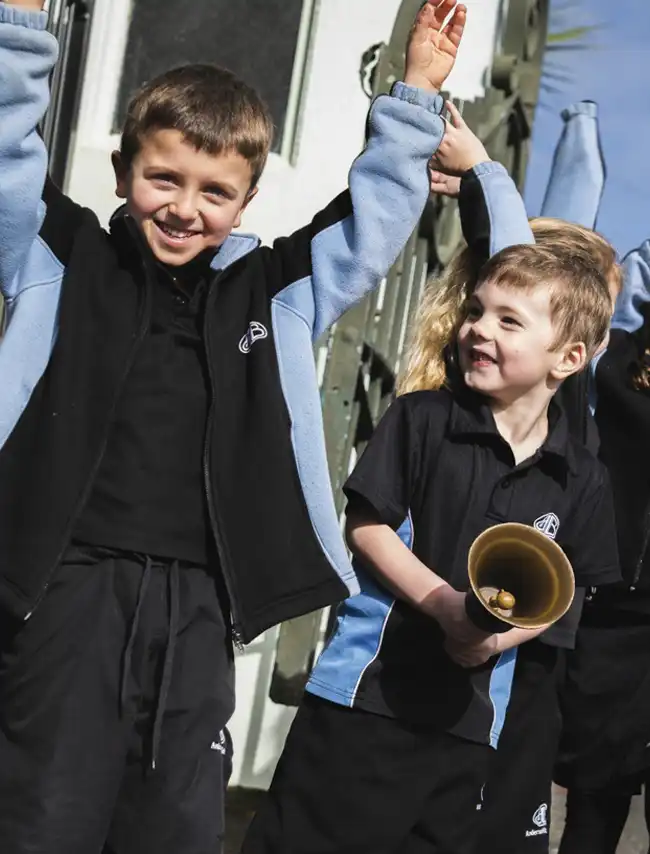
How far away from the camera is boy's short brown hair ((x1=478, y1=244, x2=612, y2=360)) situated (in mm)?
2965

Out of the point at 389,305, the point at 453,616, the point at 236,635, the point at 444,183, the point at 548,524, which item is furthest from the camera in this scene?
the point at 389,305

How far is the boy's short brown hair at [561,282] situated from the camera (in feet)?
9.73

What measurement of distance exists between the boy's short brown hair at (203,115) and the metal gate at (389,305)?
1.85 meters

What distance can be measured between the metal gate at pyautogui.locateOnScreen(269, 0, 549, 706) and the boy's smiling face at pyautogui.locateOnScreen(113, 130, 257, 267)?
2.01 meters

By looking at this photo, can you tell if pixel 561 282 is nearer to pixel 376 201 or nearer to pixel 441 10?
pixel 376 201

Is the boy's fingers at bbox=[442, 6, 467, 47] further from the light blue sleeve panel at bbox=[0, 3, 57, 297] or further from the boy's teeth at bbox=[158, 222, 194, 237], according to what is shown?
the light blue sleeve panel at bbox=[0, 3, 57, 297]

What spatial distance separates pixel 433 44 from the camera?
283cm

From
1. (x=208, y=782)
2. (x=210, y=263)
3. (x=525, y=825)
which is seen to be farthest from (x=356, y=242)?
(x=525, y=825)

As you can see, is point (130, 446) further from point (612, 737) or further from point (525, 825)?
point (612, 737)

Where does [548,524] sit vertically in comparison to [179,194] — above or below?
below

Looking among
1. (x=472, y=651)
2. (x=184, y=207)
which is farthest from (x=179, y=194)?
(x=472, y=651)

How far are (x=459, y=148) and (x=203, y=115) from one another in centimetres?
78

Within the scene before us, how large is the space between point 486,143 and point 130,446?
121 inches

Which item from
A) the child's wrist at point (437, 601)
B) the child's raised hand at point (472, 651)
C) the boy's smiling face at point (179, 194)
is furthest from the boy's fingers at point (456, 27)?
the child's raised hand at point (472, 651)
